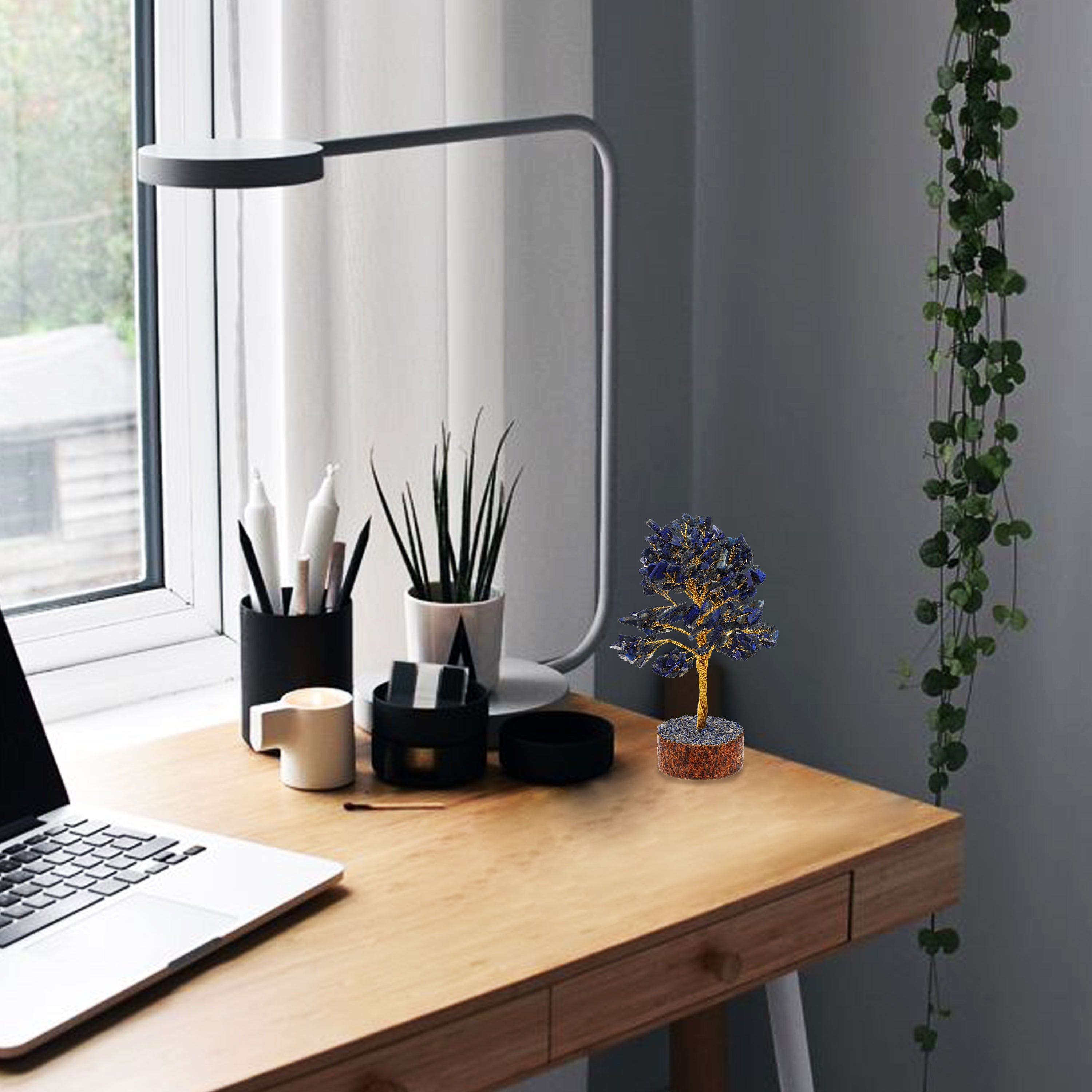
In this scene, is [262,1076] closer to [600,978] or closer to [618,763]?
[600,978]

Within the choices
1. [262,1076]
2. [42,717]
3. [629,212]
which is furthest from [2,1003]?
[629,212]

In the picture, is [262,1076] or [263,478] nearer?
[262,1076]

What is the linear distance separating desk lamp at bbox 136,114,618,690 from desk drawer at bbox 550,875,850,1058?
336 millimetres

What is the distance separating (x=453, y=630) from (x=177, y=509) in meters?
0.46

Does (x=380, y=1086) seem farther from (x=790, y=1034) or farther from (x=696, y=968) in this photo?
(x=790, y=1034)

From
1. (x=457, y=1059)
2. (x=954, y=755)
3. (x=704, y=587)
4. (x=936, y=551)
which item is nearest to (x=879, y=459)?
(x=936, y=551)

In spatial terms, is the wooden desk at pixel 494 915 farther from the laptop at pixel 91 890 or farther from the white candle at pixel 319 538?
the white candle at pixel 319 538

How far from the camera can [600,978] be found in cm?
130

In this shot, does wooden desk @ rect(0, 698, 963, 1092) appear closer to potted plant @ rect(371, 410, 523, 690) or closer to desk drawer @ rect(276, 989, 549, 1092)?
desk drawer @ rect(276, 989, 549, 1092)

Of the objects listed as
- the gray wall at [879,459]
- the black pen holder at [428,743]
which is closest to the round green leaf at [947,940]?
the gray wall at [879,459]

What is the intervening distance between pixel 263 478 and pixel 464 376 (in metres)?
0.22

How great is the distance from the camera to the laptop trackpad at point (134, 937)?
4.02 ft

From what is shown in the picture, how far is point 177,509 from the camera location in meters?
1.99

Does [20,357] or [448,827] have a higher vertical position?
[20,357]
